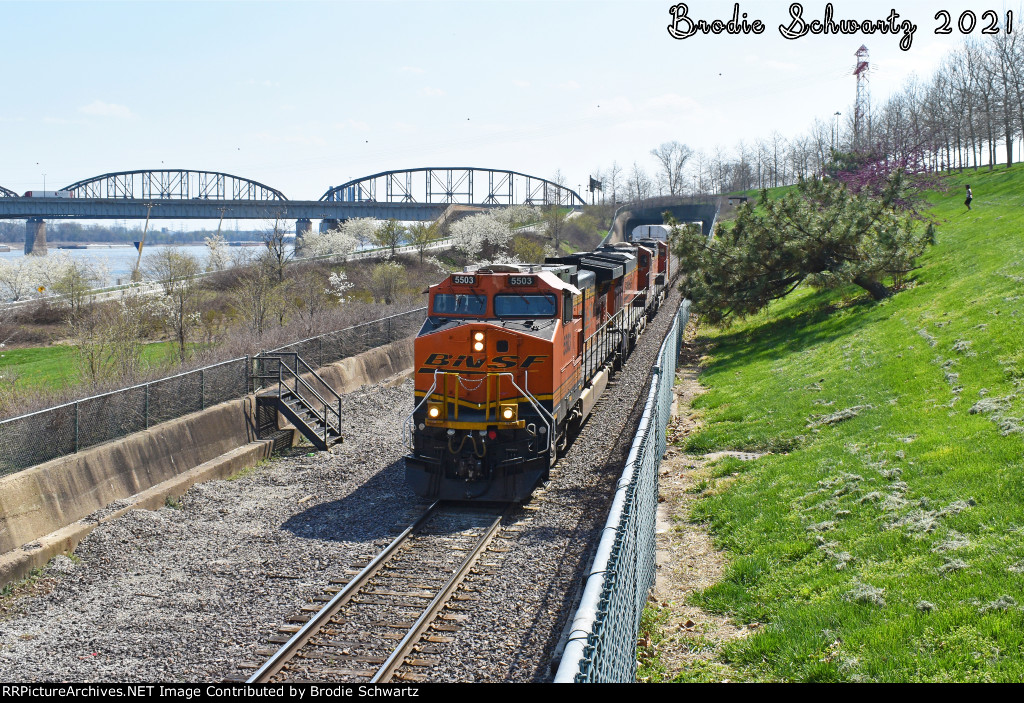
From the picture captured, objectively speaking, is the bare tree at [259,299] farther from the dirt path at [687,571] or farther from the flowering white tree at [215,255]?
the flowering white tree at [215,255]

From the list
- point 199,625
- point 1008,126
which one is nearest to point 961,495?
point 199,625

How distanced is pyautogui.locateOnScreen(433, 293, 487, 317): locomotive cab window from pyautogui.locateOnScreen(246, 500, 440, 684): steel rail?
4.14 metres

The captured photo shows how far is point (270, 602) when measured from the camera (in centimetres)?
993

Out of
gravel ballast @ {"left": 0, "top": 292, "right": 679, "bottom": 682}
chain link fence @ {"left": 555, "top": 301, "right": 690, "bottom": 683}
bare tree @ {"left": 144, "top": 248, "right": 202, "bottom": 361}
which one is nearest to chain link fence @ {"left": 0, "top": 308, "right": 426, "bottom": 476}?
gravel ballast @ {"left": 0, "top": 292, "right": 679, "bottom": 682}

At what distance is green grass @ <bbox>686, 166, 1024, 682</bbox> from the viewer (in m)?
7.19

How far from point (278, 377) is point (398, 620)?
11.2m

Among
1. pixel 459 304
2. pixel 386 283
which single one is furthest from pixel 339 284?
pixel 459 304

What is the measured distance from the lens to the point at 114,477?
13.8m

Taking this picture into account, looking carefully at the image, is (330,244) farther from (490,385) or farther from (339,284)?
(490,385)

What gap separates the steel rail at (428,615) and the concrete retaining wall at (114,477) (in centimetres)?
582

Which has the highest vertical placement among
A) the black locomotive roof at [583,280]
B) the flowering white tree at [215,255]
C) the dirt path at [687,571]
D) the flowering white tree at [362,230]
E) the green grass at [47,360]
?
the flowering white tree at [362,230]

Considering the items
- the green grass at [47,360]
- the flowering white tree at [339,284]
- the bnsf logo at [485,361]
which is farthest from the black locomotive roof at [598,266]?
the flowering white tree at [339,284]

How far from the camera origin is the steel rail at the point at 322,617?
8.06 metres

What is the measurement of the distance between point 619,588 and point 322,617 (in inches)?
190
